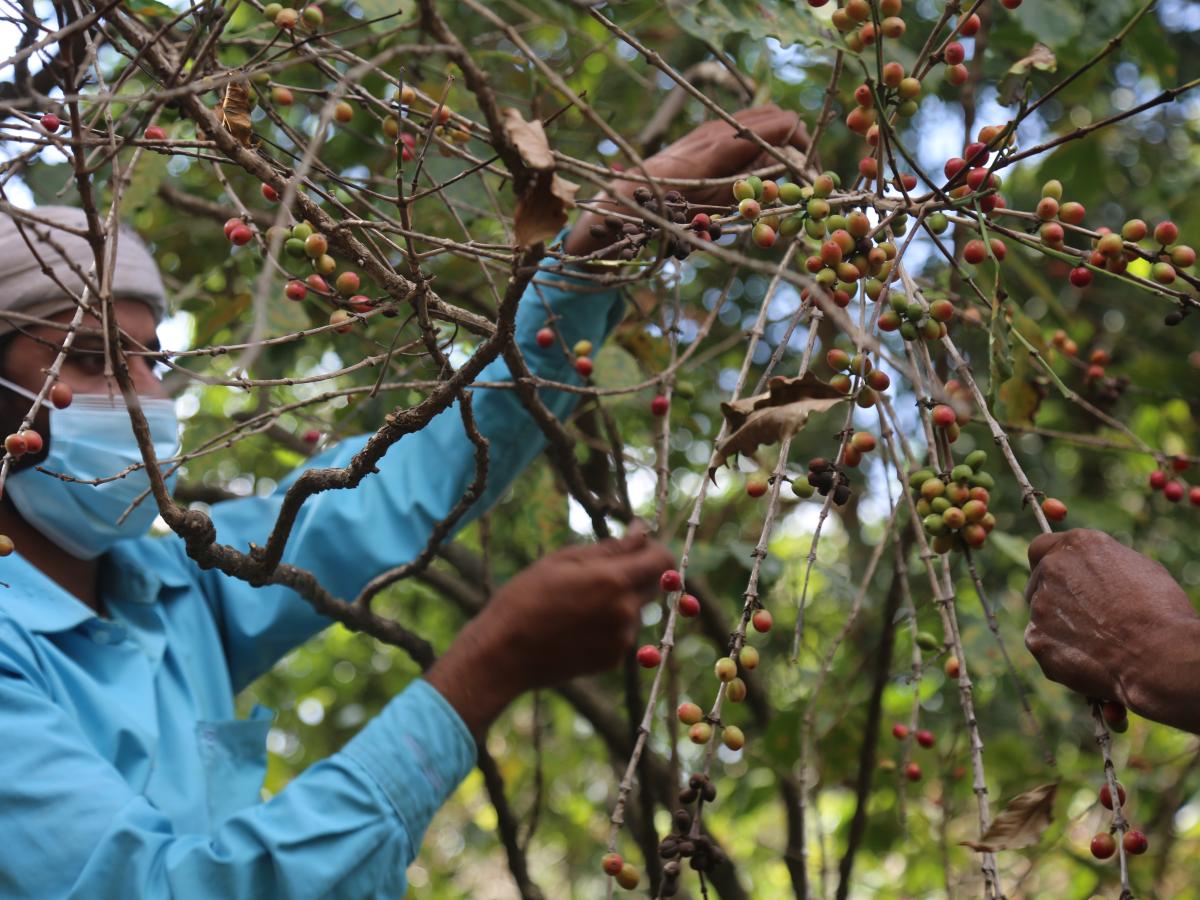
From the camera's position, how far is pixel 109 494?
181cm

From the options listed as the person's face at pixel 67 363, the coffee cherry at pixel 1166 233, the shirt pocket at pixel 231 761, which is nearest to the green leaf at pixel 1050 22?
the coffee cherry at pixel 1166 233

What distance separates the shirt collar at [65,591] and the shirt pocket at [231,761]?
0.90 feet

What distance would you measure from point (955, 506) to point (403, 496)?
108 cm

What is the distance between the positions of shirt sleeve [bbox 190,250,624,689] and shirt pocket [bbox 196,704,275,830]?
0.75 feet

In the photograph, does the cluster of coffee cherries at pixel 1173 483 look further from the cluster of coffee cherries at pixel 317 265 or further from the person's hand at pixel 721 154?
the cluster of coffee cherries at pixel 317 265

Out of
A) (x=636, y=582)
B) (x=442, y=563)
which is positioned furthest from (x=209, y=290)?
(x=636, y=582)

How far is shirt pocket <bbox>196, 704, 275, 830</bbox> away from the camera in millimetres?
1917

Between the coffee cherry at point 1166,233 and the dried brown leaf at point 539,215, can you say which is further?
the coffee cherry at point 1166,233

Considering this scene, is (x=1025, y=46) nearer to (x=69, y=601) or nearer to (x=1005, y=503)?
(x=1005, y=503)

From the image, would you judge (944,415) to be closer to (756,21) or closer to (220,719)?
(756,21)

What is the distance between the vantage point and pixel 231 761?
1.96 metres

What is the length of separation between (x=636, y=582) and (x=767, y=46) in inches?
38.1

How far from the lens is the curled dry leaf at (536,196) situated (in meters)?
1.02

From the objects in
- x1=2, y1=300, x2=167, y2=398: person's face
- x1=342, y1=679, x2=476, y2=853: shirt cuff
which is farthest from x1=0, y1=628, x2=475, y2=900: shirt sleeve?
x1=2, y1=300, x2=167, y2=398: person's face
